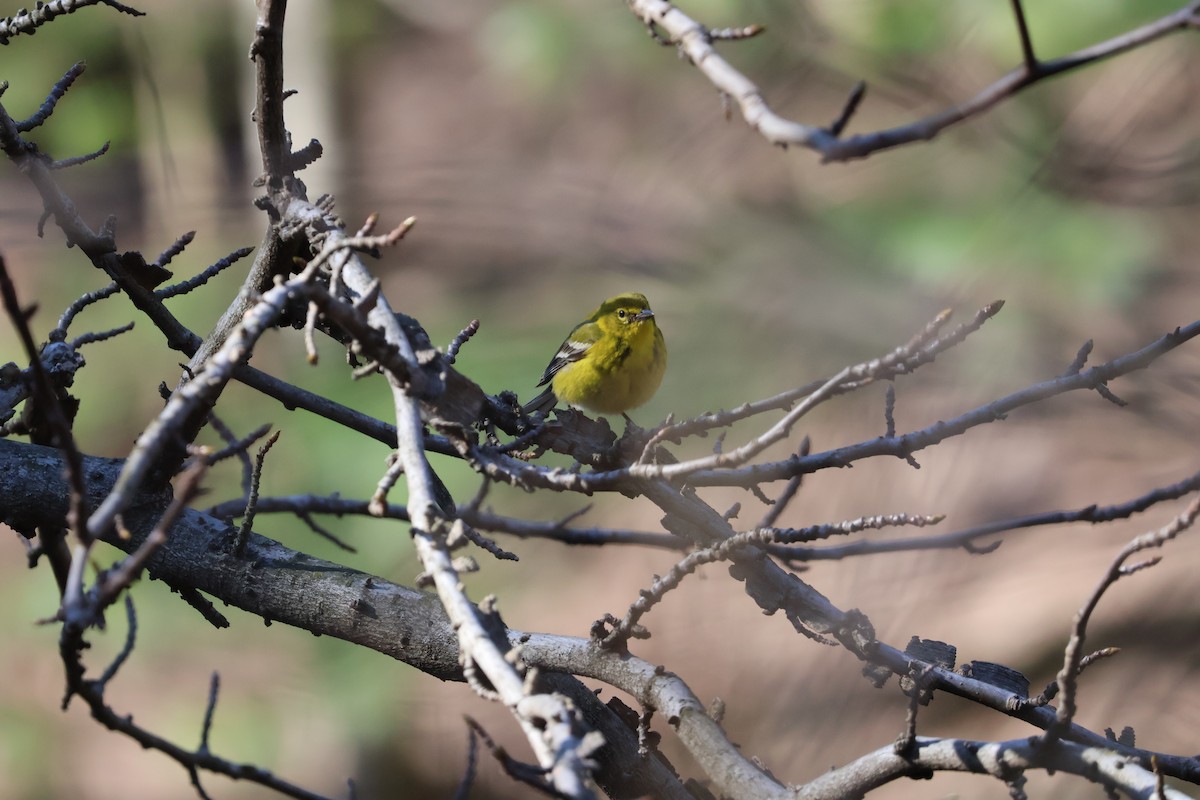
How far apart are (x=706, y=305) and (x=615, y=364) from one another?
3.05 ft

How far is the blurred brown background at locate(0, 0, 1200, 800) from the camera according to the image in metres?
2.75

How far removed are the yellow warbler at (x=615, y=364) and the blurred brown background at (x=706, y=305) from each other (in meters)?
0.21

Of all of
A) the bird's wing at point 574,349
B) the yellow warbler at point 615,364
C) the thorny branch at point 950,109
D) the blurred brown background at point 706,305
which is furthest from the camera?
the bird's wing at point 574,349

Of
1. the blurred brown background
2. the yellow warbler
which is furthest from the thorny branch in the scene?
the yellow warbler

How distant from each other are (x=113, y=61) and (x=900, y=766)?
10.5m

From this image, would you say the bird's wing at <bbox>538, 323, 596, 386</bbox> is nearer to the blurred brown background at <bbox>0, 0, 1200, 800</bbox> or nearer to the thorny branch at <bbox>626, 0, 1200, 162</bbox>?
the blurred brown background at <bbox>0, 0, 1200, 800</bbox>

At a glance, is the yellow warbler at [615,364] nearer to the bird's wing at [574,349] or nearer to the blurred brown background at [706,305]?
the bird's wing at [574,349]

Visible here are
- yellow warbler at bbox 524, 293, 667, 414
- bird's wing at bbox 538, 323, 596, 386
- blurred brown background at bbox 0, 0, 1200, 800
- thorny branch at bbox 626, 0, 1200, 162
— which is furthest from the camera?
bird's wing at bbox 538, 323, 596, 386

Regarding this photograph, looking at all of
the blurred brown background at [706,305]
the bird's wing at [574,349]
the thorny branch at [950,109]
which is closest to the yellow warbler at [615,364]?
the bird's wing at [574,349]

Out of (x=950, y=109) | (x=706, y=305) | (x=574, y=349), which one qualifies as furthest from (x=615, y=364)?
(x=950, y=109)

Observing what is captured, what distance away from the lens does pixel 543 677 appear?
215 cm

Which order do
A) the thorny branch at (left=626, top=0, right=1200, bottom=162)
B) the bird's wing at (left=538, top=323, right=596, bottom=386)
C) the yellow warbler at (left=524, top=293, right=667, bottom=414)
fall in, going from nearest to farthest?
1. the thorny branch at (left=626, top=0, right=1200, bottom=162)
2. the yellow warbler at (left=524, top=293, right=667, bottom=414)
3. the bird's wing at (left=538, top=323, right=596, bottom=386)

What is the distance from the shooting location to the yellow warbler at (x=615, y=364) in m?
4.51

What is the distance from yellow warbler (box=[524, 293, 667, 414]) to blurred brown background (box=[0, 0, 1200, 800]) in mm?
214
